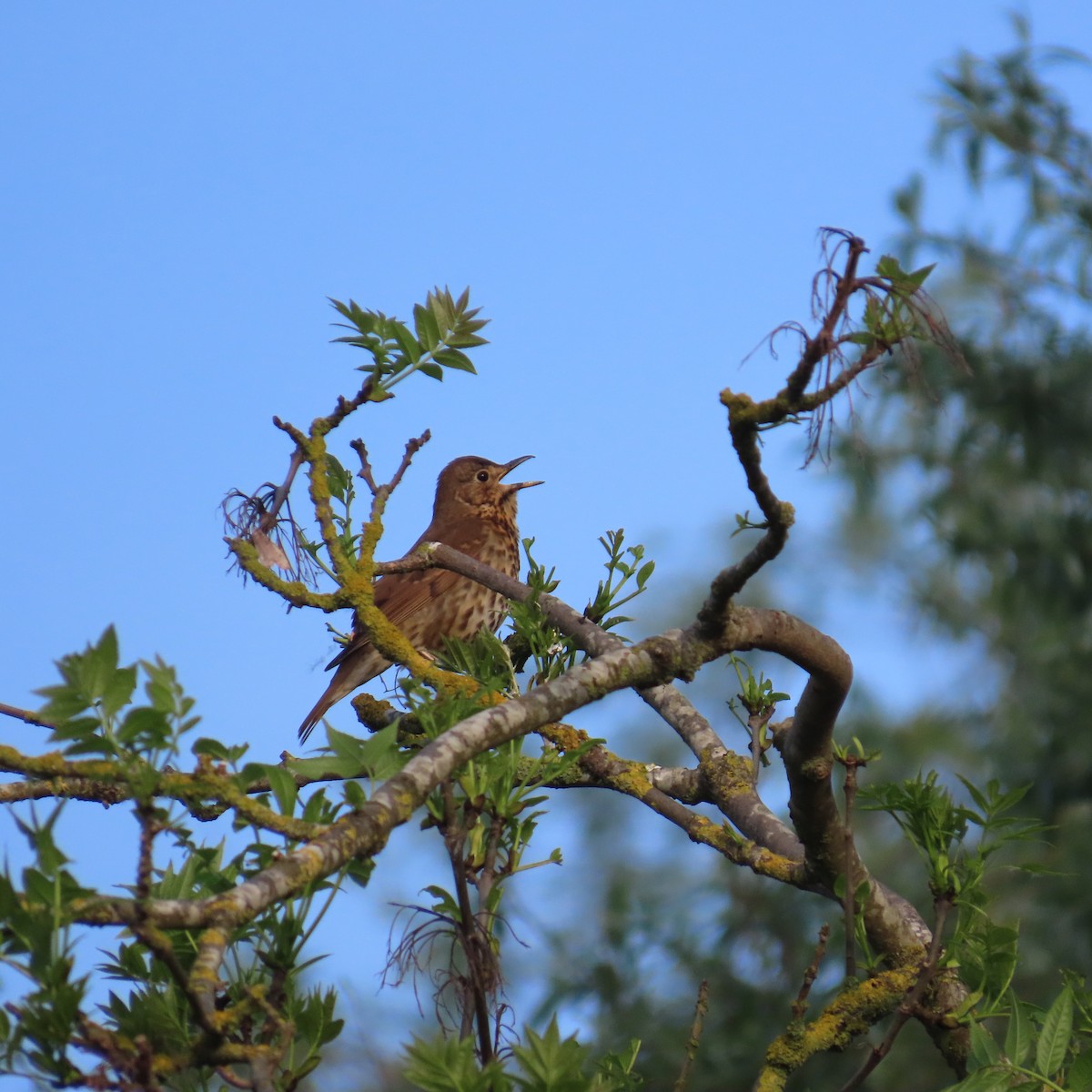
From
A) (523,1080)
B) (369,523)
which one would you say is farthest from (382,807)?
(369,523)

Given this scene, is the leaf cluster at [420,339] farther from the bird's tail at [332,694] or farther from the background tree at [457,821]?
the bird's tail at [332,694]

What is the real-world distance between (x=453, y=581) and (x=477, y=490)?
3.83 ft

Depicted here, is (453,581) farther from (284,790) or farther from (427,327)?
(284,790)

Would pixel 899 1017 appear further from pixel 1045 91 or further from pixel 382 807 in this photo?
pixel 1045 91

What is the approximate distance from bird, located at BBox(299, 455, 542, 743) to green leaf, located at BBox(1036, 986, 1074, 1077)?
3609 mm

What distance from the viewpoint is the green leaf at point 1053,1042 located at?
2148mm

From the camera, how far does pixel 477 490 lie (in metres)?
7.73

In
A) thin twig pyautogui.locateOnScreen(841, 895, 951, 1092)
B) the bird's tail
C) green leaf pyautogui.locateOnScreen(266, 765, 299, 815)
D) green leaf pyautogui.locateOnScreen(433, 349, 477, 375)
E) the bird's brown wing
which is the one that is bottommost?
thin twig pyautogui.locateOnScreen(841, 895, 951, 1092)

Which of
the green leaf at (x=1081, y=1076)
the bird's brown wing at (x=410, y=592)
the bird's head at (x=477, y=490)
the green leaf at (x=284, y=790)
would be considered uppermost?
the bird's head at (x=477, y=490)

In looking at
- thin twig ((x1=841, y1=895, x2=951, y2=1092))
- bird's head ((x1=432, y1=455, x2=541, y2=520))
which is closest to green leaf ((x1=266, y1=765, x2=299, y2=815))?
thin twig ((x1=841, y1=895, x2=951, y2=1092))

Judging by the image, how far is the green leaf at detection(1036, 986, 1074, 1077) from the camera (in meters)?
2.15

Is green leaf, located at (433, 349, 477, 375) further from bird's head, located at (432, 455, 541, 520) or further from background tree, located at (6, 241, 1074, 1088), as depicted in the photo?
bird's head, located at (432, 455, 541, 520)

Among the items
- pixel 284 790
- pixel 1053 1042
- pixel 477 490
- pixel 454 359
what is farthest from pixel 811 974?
pixel 477 490

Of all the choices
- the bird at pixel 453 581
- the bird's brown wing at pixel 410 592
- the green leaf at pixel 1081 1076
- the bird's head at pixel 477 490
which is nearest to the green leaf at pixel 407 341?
the green leaf at pixel 1081 1076
